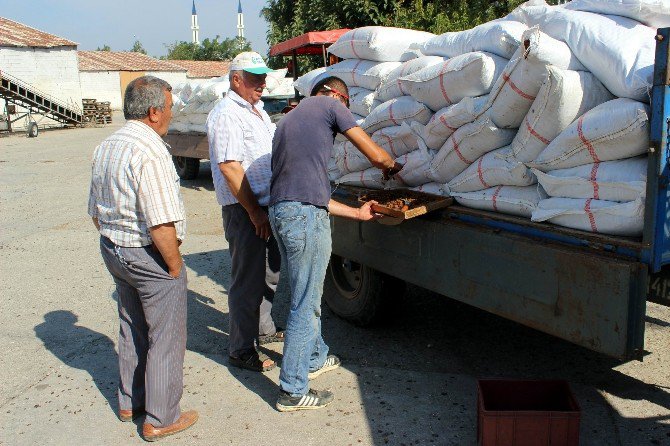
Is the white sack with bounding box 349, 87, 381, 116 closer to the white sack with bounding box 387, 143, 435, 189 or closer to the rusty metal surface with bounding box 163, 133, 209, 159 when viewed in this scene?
the white sack with bounding box 387, 143, 435, 189

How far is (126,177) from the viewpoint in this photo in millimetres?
3217

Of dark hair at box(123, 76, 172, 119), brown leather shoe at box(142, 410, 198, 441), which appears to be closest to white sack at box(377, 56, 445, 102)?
dark hair at box(123, 76, 172, 119)

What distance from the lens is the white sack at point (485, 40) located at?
3.73 m

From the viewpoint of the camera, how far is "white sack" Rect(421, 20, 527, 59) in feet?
12.2

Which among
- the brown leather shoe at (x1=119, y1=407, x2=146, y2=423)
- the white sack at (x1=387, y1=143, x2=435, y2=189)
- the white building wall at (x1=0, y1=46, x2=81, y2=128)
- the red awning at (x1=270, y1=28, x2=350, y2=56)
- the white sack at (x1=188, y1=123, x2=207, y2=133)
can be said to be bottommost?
the brown leather shoe at (x1=119, y1=407, x2=146, y2=423)

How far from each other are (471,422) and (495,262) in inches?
35.1

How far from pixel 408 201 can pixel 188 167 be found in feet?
31.7

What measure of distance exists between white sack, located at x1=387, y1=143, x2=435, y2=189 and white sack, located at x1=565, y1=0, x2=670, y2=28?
1.25m

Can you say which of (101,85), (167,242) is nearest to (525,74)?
(167,242)

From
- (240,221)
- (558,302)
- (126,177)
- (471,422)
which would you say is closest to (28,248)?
(240,221)

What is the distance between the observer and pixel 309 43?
12.2 metres

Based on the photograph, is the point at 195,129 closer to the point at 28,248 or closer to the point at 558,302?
the point at 28,248

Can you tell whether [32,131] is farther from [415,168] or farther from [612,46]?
[612,46]

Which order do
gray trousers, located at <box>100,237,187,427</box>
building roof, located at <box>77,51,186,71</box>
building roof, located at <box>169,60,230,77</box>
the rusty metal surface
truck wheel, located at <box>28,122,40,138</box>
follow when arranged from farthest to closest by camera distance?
building roof, located at <box>169,60,230,77</box>
building roof, located at <box>77,51,186,71</box>
truck wheel, located at <box>28,122,40,138</box>
the rusty metal surface
gray trousers, located at <box>100,237,187,427</box>
